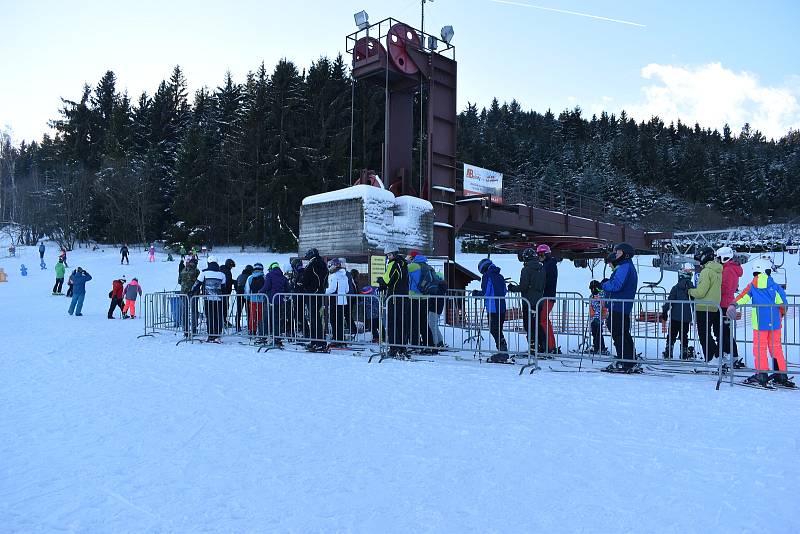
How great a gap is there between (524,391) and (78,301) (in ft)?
49.2

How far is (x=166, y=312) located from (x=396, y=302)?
643 centimetres

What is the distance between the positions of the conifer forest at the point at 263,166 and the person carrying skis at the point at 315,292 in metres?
22.2

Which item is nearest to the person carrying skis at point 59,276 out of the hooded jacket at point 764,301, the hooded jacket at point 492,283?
the hooded jacket at point 492,283

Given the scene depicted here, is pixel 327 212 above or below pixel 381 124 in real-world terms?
below

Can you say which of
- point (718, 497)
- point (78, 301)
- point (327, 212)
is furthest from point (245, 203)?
point (718, 497)

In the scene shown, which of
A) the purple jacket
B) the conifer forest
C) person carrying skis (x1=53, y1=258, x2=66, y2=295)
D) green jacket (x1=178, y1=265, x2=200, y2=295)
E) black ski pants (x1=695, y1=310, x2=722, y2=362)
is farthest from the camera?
the conifer forest

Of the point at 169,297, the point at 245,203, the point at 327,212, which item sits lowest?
the point at 169,297

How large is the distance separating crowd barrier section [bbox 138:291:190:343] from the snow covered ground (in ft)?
13.5

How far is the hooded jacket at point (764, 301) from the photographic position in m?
6.70

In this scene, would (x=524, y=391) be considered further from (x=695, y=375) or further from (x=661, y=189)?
(x=661, y=189)

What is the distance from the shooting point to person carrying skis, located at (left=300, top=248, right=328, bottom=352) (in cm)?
973

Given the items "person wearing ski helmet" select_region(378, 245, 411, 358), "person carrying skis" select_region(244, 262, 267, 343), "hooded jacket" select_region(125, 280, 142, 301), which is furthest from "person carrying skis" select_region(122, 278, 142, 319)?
"person wearing ski helmet" select_region(378, 245, 411, 358)

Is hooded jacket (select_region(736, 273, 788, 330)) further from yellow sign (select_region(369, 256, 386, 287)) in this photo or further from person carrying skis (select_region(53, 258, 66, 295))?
person carrying skis (select_region(53, 258, 66, 295))

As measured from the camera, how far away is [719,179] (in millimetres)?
71188
